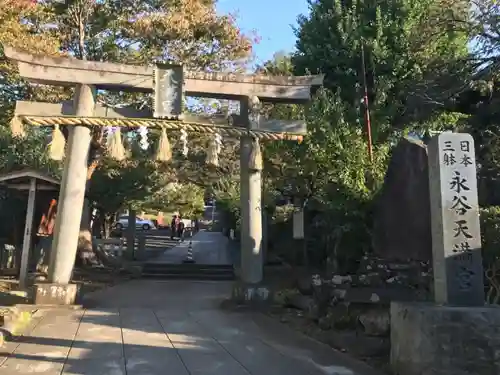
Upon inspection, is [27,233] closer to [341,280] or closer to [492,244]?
[341,280]

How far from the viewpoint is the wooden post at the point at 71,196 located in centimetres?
1117

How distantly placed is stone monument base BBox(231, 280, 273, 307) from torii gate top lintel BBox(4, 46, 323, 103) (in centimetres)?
446

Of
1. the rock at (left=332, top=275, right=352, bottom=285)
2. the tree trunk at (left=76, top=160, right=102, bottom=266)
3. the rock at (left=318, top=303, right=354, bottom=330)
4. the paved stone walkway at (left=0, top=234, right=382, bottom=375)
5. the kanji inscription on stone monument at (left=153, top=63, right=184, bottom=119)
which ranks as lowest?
the paved stone walkway at (left=0, top=234, right=382, bottom=375)

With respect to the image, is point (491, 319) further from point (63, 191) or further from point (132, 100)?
point (132, 100)

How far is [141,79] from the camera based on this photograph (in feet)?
37.7

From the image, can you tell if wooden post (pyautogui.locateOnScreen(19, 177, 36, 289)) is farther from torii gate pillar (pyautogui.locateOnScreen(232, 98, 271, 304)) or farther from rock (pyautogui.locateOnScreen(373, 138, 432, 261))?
rock (pyautogui.locateOnScreen(373, 138, 432, 261))

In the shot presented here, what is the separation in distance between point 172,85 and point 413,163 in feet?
19.6

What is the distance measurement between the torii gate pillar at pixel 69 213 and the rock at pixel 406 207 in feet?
21.8

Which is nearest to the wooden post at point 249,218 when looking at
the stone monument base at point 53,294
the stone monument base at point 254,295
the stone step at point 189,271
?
the stone monument base at point 254,295

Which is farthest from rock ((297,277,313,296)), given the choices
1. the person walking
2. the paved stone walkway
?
the person walking

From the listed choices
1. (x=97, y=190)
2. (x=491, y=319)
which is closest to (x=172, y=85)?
(x=491, y=319)

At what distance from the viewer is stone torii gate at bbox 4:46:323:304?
1117cm

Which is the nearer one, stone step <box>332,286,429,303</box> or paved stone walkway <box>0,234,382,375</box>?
paved stone walkway <box>0,234,382,375</box>

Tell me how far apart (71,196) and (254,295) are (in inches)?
183
